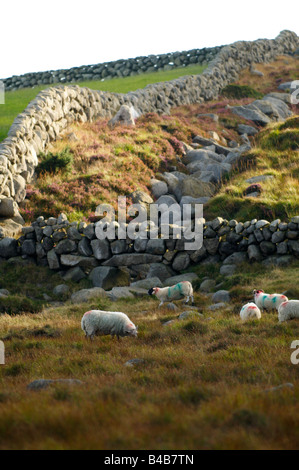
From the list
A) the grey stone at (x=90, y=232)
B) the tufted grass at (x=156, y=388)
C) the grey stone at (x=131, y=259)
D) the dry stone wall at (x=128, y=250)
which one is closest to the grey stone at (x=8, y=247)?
the dry stone wall at (x=128, y=250)

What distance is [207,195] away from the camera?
25438mm

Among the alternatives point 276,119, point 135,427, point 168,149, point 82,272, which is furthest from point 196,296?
point 276,119

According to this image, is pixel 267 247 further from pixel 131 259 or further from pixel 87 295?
pixel 87 295

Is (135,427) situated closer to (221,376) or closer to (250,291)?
(221,376)

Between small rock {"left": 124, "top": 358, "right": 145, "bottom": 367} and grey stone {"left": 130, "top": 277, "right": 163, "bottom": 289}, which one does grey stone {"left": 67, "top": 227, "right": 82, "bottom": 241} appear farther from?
small rock {"left": 124, "top": 358, "right": 145, "bottom": 367}

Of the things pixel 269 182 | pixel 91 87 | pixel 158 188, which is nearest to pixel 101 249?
pixel 158 188

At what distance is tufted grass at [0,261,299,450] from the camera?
17.0ft

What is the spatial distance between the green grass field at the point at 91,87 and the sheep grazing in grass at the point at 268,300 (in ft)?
53.0

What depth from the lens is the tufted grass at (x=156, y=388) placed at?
5195 millimetres

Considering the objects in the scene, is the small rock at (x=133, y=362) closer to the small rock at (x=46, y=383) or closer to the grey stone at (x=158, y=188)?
the small rock at (x=46, y=383)

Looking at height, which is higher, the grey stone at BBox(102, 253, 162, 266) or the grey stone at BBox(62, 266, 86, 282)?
the grey stone at BBox(102, 253, 162, 266)

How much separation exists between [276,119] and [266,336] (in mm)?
34569

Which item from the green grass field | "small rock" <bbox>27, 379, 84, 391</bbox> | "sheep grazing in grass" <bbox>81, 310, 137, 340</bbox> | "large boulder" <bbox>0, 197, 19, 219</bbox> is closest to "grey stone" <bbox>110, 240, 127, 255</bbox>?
"large boulder" <bbox>0, 197, 19, 219</bbox>

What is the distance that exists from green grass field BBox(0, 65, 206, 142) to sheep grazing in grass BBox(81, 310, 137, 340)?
15.7 m
